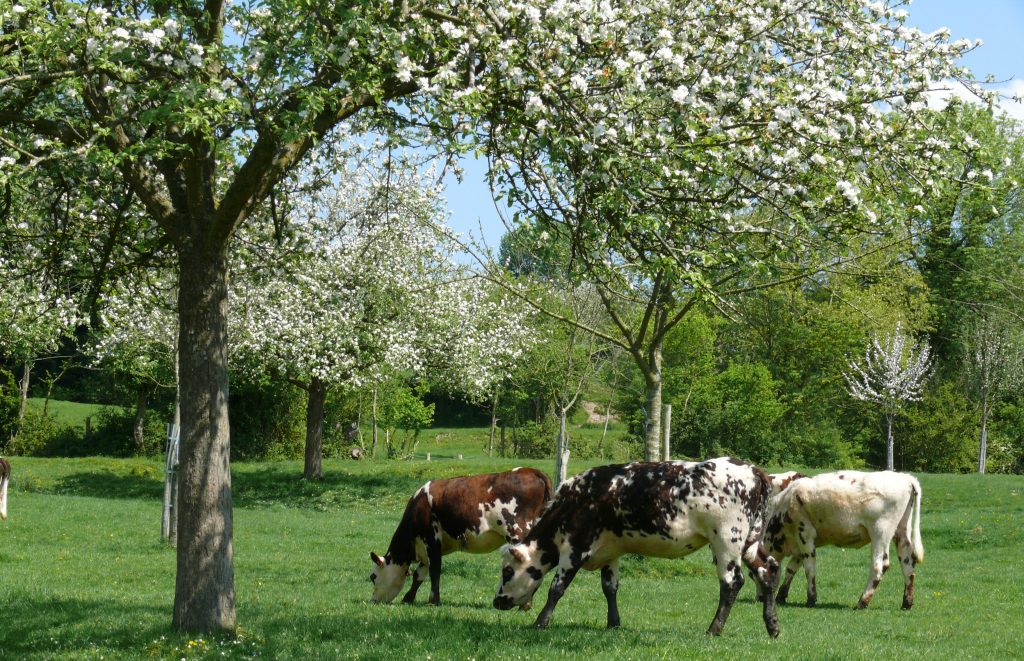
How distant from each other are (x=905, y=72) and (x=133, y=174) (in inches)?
330

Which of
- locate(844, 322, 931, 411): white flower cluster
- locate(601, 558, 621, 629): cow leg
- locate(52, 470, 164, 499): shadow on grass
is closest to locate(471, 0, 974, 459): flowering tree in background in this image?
locate(601, 558, 621, 629): cow leg

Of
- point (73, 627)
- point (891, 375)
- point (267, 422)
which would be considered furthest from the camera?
point (267, 422)

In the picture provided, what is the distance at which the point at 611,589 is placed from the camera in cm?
1298

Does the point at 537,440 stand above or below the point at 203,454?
below

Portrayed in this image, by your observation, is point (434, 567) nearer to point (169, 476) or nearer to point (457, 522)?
point (457, 522)

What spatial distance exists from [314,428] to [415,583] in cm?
2388

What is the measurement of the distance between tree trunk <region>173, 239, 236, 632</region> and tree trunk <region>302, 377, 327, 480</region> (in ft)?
89.6

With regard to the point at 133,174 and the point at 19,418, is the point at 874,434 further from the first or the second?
the point at 133,174

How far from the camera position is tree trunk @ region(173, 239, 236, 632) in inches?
435

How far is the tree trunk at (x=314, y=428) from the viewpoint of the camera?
38.6 m

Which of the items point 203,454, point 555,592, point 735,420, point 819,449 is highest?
point 735,420

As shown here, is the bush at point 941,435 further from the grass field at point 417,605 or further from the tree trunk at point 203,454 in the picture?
the tree trunk at point 203,454

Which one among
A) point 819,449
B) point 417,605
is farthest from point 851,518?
point 819,449

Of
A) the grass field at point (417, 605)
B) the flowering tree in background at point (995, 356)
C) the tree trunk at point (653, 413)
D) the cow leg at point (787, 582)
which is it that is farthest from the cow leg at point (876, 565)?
the flowering tree in background at point (995, 356)
